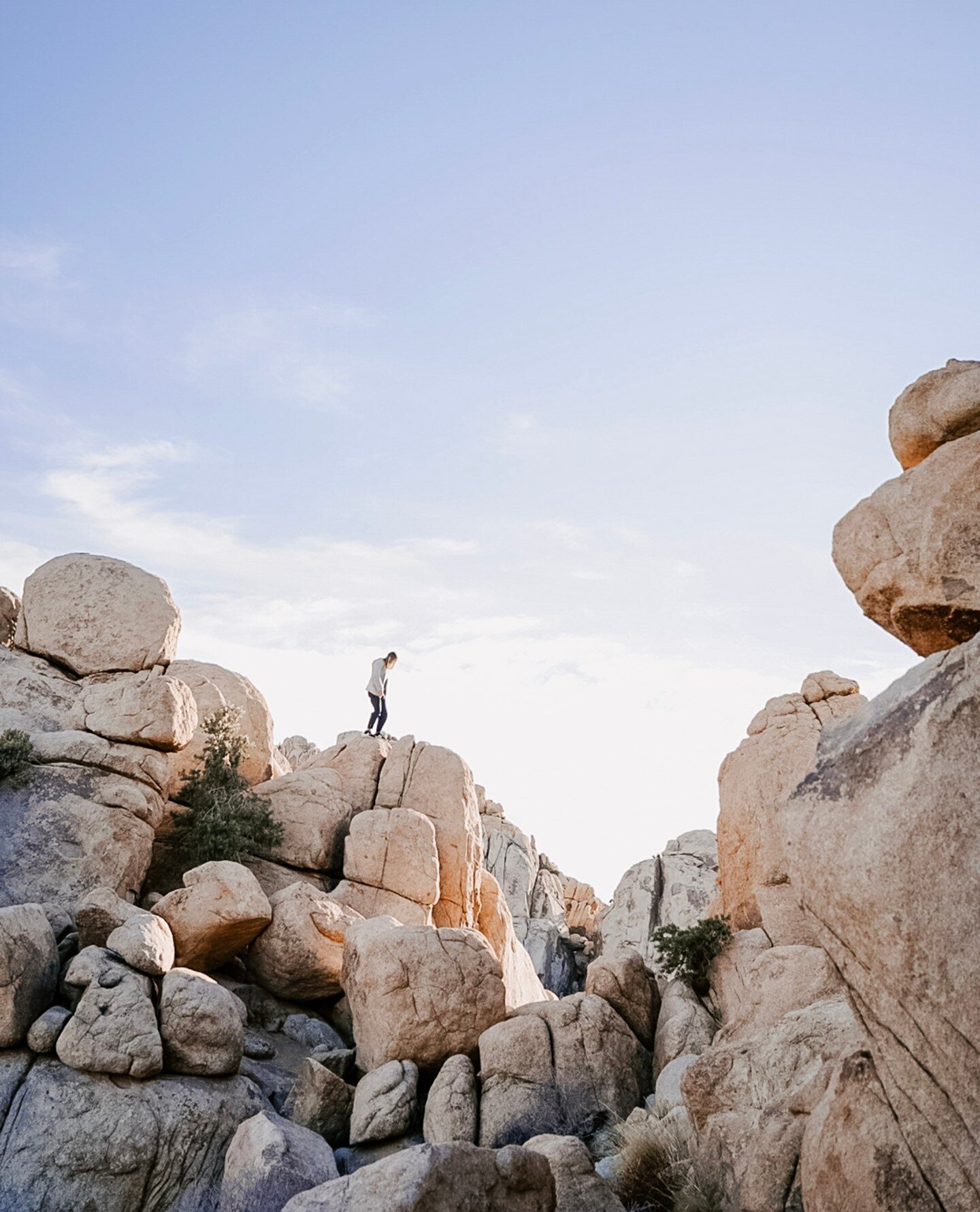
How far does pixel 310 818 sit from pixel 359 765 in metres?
2.91

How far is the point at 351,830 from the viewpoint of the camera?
2514cm

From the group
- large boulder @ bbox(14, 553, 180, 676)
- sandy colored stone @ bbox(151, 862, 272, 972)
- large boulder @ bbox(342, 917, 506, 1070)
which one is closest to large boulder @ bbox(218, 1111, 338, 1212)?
large boulder @ bbox(342, 917, 506, 1070)

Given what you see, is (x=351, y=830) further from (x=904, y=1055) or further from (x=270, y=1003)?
(x=904, y=1055)

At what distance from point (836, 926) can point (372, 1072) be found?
1202cm

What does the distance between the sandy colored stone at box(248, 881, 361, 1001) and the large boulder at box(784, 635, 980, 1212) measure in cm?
1481

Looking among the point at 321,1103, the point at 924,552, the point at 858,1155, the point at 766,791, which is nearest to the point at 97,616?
the point at 321,1103

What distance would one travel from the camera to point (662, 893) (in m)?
37.0

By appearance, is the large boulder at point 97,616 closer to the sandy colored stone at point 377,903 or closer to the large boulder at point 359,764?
the large boulder at point 359,764

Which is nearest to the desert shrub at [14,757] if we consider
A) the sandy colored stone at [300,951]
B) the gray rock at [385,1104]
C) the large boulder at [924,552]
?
the sandy colored stone at [300,951]

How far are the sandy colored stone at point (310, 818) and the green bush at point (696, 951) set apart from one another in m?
9.29

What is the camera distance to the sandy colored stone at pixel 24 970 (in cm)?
1479

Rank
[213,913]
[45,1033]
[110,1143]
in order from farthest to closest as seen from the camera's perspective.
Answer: [213,913] → [45,1033] → [110,1143]

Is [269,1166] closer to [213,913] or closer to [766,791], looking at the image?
[213,913]

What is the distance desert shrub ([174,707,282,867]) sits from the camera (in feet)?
75.1
